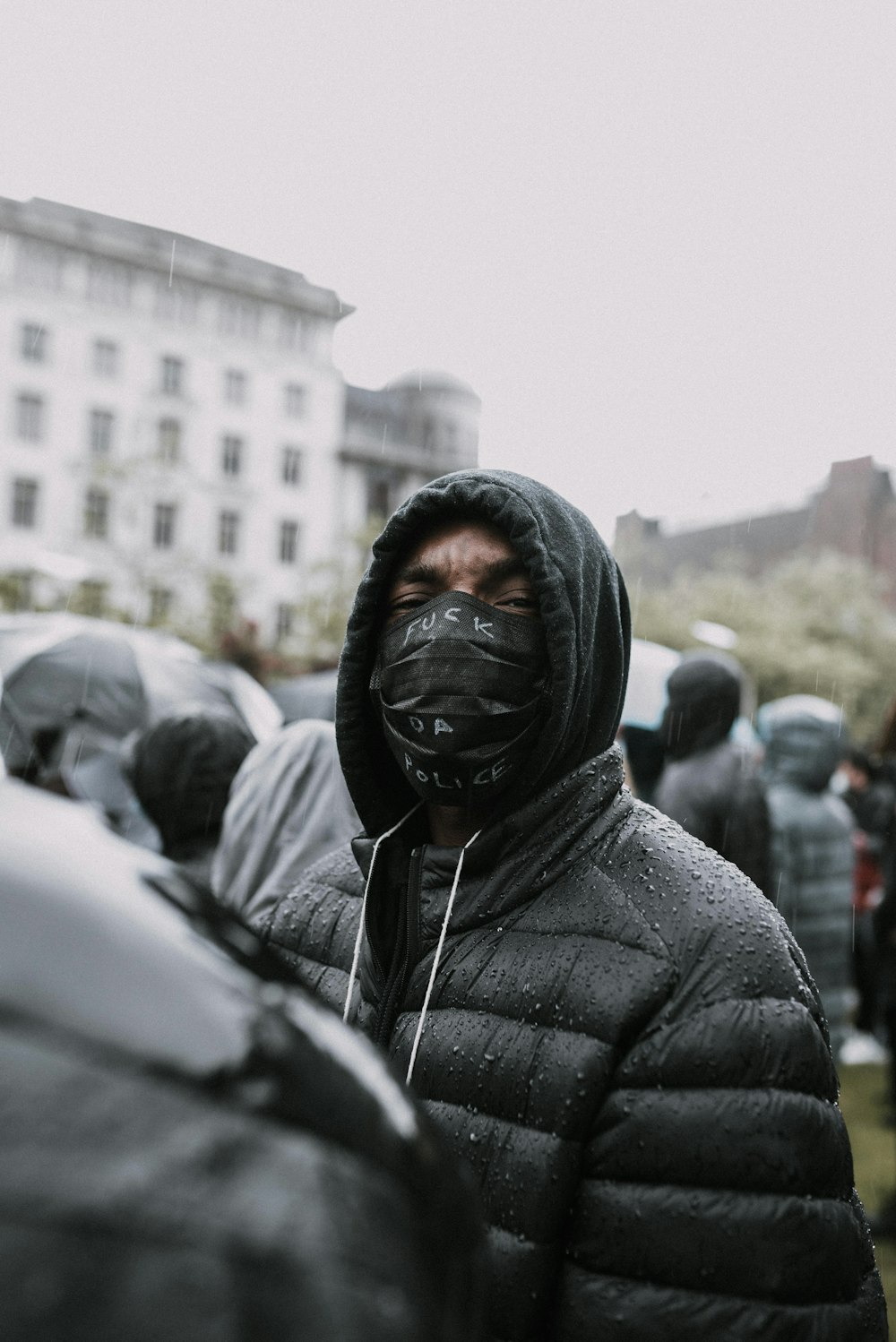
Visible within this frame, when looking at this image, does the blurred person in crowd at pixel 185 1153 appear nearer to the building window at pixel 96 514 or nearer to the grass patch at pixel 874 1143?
the grass patch at pixel 874 1143

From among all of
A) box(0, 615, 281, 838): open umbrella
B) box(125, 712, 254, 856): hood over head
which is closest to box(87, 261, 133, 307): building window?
box(0, 615, 281, 838): open umbrella

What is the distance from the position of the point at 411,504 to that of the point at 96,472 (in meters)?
45.7

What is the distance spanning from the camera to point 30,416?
56688 millimetres

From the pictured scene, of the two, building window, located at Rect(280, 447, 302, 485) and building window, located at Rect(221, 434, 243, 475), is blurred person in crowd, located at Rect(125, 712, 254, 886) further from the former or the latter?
building window, located at Rect(280, 447, 302, 485)

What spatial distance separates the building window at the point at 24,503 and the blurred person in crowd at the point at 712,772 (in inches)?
2062

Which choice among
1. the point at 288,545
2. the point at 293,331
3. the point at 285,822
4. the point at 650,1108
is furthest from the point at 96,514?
the point at 650,1108

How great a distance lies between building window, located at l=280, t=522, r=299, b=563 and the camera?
203ft

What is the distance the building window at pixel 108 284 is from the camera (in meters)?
57.8

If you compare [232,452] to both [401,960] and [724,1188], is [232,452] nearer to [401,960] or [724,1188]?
[401,960]

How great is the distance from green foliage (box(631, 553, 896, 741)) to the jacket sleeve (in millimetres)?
39525

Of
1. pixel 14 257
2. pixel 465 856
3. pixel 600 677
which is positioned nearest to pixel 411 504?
pixel 600 677

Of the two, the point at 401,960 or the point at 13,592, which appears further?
the point at 13,592

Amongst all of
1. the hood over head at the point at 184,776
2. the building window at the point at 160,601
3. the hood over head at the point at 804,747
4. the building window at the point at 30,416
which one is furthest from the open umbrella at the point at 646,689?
the building window at the point at 30,416

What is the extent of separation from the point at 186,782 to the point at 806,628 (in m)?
42.3
